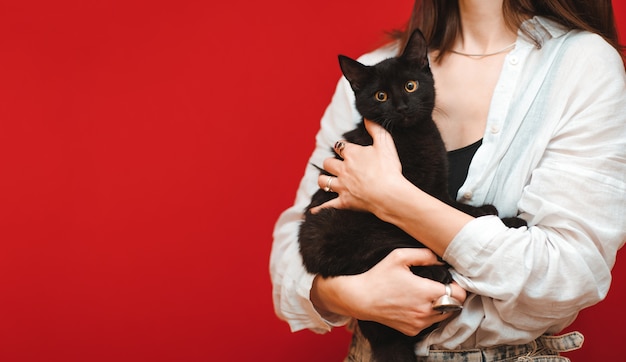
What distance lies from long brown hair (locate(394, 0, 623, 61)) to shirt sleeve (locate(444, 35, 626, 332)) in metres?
0.22

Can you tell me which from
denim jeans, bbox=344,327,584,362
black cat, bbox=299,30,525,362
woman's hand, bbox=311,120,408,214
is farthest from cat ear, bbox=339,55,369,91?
denim jeans, bbox=344,327,584,362

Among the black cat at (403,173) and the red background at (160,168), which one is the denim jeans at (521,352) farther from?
the red background at (160,168)

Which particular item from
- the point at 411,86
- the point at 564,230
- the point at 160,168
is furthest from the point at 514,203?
the point at 160,168

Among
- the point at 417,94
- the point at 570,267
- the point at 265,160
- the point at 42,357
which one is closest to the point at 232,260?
the point at 265,160

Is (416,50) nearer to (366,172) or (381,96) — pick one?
(381,96)

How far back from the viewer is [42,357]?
1971 mm

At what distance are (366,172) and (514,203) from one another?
1.09 ft

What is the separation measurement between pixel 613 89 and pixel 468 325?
59cm

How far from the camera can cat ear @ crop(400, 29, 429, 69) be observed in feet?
4.89

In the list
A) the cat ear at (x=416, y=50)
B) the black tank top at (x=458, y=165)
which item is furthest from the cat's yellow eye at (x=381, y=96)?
the black tank top at (x=458, y=165)

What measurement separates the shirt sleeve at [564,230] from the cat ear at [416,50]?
352mm

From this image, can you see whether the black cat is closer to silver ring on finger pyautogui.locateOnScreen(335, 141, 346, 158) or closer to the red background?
silver ring on finger pyautogui.locateOnScreen(335, 141, 346, 158)

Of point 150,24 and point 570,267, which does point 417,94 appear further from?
point 150,24

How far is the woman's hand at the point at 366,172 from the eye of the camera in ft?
4.48
